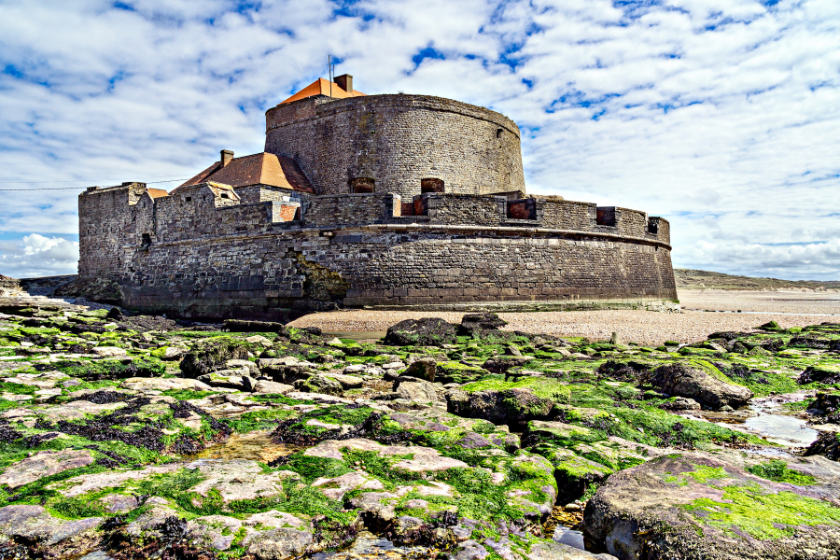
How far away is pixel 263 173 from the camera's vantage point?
62.8ft

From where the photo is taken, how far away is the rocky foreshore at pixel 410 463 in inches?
85.5

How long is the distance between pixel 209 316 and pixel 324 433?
12.7m

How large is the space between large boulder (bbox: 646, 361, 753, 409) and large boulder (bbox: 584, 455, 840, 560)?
259 centimetres

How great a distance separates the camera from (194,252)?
15984 mm

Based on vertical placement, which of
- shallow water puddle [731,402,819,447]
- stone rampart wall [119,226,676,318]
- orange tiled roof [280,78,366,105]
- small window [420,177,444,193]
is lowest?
shallow water puddle [731,402,819,447]

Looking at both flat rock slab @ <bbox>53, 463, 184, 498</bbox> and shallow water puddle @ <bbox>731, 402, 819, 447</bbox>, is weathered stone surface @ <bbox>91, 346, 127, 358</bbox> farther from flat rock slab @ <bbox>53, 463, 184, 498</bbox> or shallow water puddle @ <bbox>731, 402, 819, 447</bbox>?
shallow water puddle @ <bbox>731, 402, 819, 447</bbox>

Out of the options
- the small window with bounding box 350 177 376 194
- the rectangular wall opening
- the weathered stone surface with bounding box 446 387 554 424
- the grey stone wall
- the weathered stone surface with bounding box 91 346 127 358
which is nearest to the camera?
the weathered stone surface with bounding box 446 387 554 424

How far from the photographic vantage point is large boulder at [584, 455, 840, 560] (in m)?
1.89

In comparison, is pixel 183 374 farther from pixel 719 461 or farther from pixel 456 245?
pixel 456 245

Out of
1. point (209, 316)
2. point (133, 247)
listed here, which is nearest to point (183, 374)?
point (209, 316)

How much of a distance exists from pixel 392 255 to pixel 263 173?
8.38 metres

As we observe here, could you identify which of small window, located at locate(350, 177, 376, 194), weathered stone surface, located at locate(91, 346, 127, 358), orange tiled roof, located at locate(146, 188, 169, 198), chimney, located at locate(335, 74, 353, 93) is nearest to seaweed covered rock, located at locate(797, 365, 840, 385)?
weathered stone surface, located at locate(91, 346, 127, 358)

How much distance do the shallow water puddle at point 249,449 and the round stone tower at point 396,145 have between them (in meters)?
16.0

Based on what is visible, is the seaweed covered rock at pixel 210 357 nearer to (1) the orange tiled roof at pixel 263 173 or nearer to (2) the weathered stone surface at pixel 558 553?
(2) the weathered stone surface at pixel 558 553
